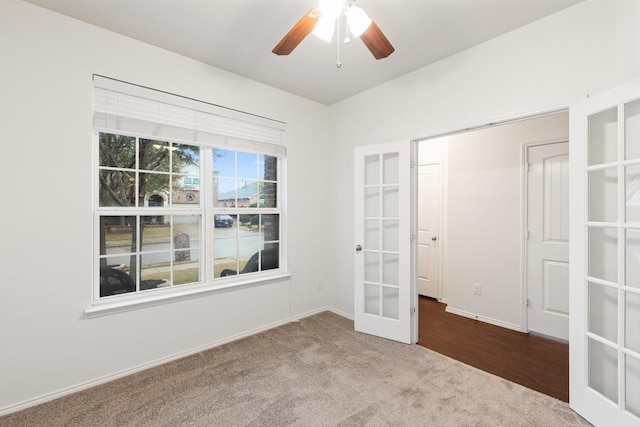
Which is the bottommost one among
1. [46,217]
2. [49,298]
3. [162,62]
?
[49,298]

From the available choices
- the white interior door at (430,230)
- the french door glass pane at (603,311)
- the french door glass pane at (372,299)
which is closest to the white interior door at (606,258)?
the french door glass pane at (603,311)

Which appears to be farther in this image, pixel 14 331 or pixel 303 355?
pixel 303 355

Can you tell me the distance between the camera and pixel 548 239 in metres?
3.06

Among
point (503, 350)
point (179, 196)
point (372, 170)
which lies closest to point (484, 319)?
point (503, 350)

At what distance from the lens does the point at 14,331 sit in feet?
6.30

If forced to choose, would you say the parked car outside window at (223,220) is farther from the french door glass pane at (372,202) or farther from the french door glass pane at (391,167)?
the french door glass pane at (391,167)

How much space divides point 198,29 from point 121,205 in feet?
5.07

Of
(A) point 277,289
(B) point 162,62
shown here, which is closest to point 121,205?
(B) point 162,62

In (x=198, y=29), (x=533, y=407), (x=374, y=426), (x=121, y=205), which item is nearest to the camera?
(x=374, y=426)

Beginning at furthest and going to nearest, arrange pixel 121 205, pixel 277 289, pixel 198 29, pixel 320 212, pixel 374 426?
1. pixel 320 212
2. pixel 277 289
3. pixel 121 205
4. pixel 198 29
5. pixel 374 426

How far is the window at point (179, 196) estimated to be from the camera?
235 centimetres

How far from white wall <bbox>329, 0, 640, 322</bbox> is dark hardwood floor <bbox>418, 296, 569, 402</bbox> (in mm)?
351

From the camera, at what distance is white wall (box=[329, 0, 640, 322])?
1.83 m

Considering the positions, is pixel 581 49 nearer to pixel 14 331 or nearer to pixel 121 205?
pixel 121 205
